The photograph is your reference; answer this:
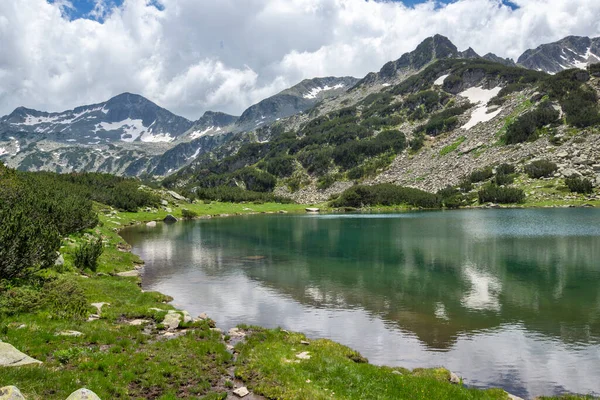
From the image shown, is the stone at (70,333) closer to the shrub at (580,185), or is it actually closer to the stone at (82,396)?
the stone at (82,396)

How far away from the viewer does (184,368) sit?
15852 mm

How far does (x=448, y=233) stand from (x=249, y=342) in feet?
185

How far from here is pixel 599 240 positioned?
52.8 metres

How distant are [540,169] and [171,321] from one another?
158m

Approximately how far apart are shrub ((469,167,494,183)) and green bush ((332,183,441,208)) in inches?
844

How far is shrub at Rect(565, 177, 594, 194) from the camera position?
12194 centimetres

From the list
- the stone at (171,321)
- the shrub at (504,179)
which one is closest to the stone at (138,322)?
the stone at (171,321)

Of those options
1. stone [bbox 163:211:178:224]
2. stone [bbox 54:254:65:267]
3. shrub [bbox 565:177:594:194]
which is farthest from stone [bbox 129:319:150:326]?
shrub [bbox 565:177:594:194]

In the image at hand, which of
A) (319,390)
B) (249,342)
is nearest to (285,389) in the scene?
(319,390)

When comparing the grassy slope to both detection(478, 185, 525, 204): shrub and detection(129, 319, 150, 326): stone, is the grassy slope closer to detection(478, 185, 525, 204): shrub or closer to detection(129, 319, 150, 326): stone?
detection(129, 319, 150, 326): stone

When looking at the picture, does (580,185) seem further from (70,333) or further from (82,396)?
(82,396)

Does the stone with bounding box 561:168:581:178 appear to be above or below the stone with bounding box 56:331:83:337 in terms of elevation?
above

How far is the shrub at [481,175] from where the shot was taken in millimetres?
154125

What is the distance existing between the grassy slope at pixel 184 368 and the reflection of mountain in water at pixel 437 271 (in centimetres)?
677
